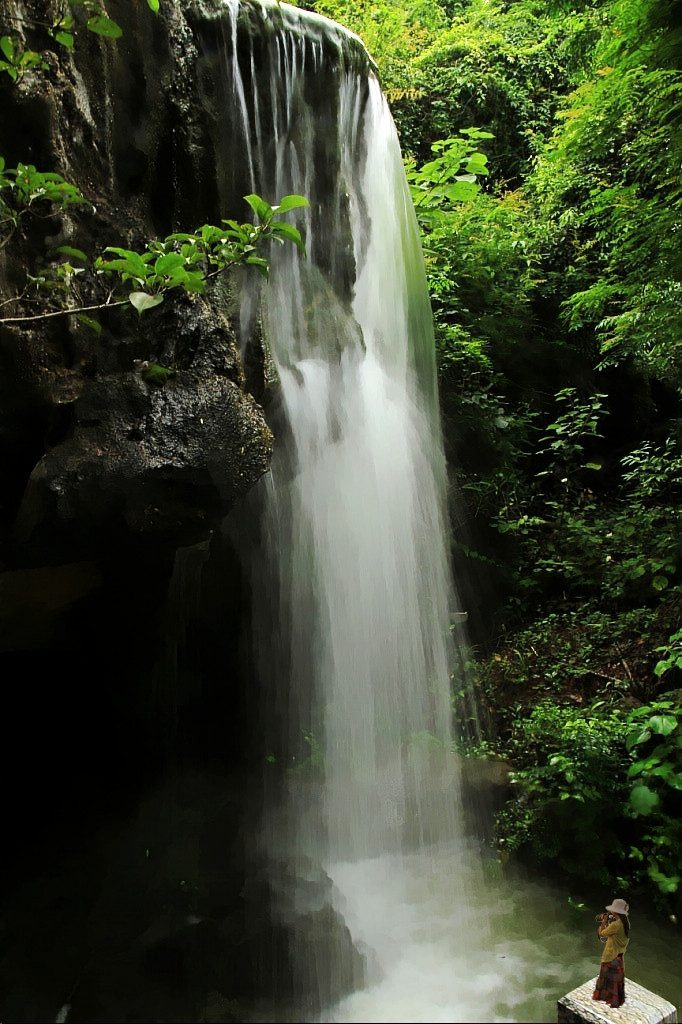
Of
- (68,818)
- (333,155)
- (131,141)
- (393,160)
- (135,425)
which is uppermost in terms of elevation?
(393,160)

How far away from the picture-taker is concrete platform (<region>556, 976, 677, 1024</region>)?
2268 mm

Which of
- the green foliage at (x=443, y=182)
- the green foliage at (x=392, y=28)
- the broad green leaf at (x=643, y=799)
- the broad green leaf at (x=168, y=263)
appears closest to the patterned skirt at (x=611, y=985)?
the broad green leaf at (x=643, y=799)

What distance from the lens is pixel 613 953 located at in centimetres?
224

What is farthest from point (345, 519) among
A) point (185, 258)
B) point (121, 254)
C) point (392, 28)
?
point (392, 28)

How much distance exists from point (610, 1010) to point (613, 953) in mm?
254

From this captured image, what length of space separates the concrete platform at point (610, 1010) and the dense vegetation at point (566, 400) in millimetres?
1843

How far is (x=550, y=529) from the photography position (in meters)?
7.59

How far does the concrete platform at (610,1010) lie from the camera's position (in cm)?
227

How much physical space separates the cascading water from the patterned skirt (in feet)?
4.17

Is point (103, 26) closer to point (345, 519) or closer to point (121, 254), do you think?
point (121, 254)

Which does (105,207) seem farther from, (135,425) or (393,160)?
(393,160)

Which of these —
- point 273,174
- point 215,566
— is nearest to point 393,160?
point 273,174

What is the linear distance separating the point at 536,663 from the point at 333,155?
184 inches

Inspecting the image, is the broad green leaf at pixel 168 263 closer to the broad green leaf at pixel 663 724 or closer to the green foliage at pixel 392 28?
the broad green leaf at pixel 663 724
